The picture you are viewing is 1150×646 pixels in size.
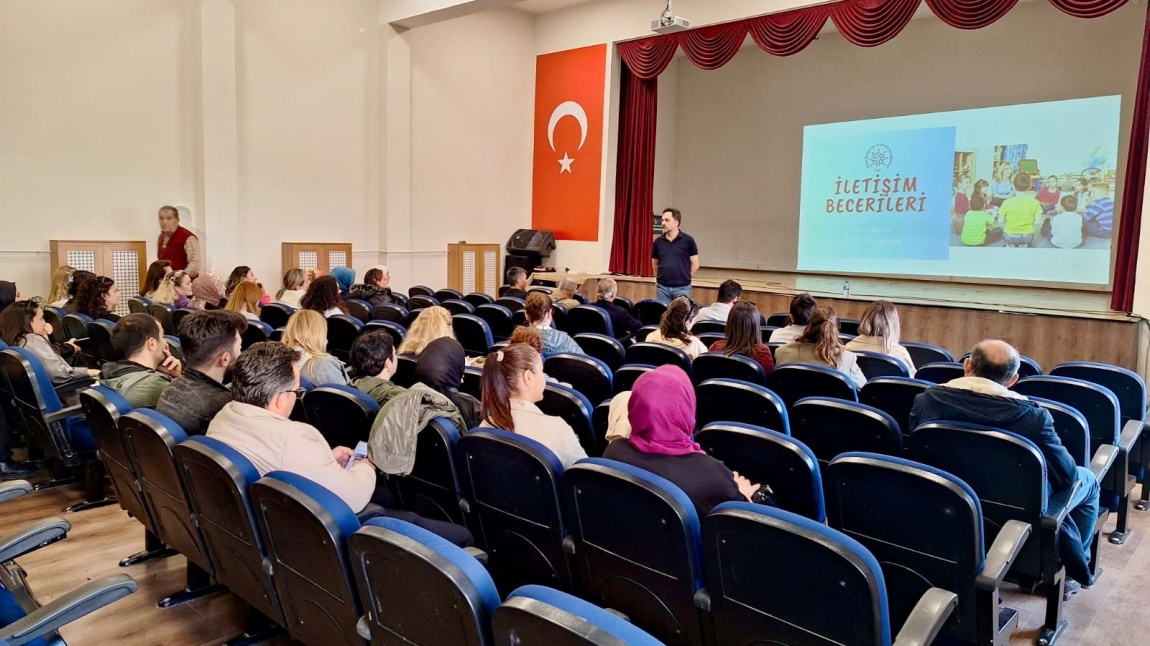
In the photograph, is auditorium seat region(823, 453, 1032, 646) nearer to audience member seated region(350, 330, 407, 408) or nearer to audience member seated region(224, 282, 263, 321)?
audience member seated region(350, 330, 407, 408)

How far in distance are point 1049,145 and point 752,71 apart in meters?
4.91

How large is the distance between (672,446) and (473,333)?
357 centimetres

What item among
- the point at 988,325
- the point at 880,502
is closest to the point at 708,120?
the point at 988,325

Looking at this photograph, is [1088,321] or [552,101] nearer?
[1088,321]

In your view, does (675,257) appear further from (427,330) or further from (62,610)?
(62,610)

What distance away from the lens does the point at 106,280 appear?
597 centimetres

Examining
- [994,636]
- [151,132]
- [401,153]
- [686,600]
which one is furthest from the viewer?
[401,153]

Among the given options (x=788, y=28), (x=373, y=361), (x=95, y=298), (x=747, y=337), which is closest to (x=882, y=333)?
(x=747, y=337)

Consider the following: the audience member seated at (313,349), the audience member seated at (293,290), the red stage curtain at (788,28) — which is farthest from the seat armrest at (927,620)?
the red stage curtain at (788,28)

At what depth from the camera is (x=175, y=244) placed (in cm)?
908

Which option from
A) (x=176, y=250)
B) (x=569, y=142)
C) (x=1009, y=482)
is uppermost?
(x=569, y=142)

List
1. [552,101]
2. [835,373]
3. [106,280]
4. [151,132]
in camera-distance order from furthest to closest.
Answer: [552,101], [151,132], [106,280], [835,373]

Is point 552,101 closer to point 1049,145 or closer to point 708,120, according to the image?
point 708,120

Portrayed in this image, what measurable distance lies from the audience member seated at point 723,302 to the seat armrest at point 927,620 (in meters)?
4.32
